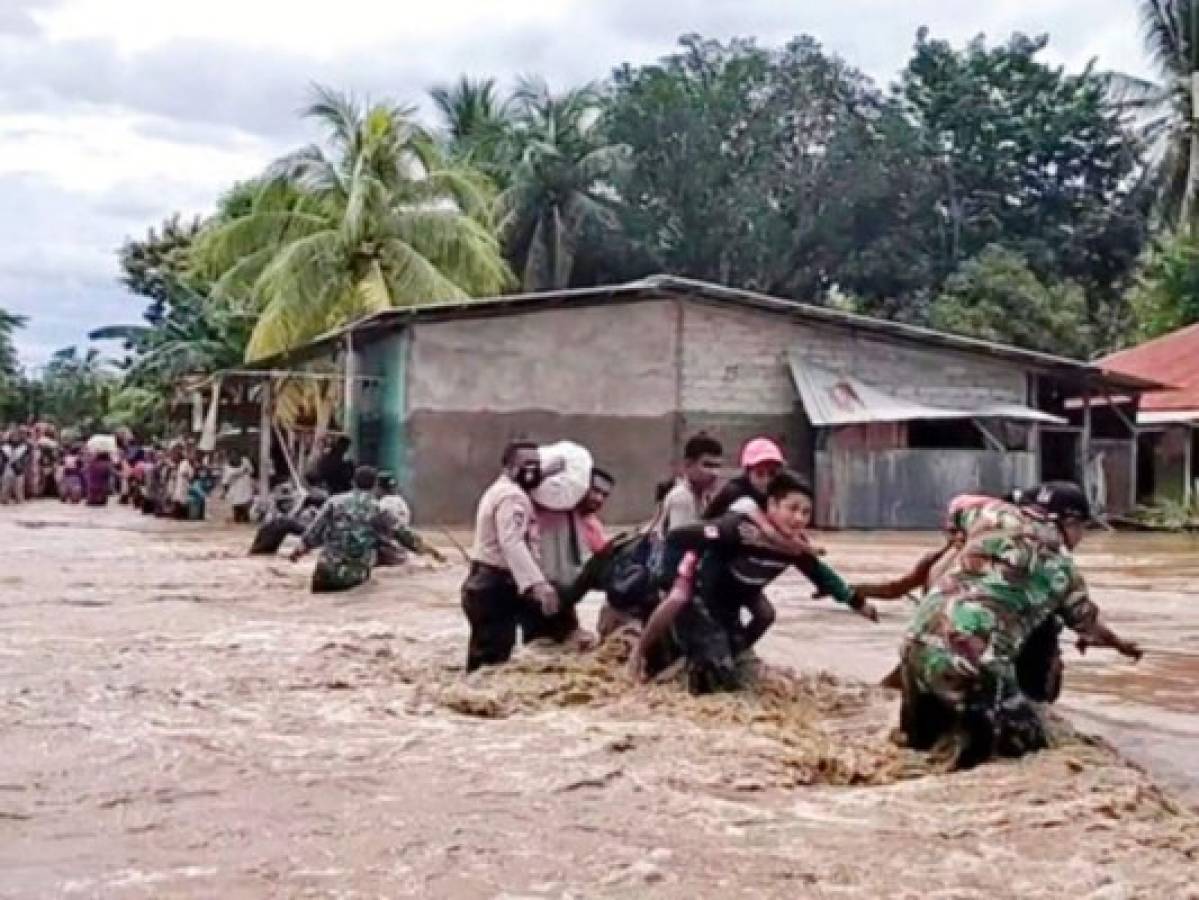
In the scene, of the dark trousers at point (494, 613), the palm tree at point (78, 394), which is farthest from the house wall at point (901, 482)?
the palm tree at point (78, 394)

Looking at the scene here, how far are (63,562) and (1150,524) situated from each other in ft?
63.0

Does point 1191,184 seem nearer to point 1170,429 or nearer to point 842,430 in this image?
point 1170,429

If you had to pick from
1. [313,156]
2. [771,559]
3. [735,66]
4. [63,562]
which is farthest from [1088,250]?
[771,559]

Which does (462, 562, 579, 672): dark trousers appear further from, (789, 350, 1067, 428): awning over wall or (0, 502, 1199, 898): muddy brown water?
(789, 350, 1067, 428): awning over wall

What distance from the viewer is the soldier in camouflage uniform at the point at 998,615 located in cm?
664

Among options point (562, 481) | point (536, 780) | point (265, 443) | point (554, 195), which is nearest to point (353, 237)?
point (265, 443)

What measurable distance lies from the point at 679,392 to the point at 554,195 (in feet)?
63.1

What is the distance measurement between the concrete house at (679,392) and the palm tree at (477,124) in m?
18.2

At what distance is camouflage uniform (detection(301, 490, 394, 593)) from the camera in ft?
48.6

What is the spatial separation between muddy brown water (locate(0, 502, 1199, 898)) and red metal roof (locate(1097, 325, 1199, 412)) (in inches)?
874

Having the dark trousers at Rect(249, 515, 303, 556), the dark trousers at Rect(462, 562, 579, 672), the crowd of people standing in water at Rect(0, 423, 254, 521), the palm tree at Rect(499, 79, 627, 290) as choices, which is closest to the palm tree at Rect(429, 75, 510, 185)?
the palm tree at Rect(499, 79, 627, 290)

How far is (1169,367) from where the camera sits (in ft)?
116

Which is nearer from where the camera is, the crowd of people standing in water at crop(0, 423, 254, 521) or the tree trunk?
the crowd of people standing in water at crop(0, 423, 254, 521)

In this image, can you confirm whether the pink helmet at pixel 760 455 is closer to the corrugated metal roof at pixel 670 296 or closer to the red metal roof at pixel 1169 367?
the corrugated metal roof at pixel 670 296
